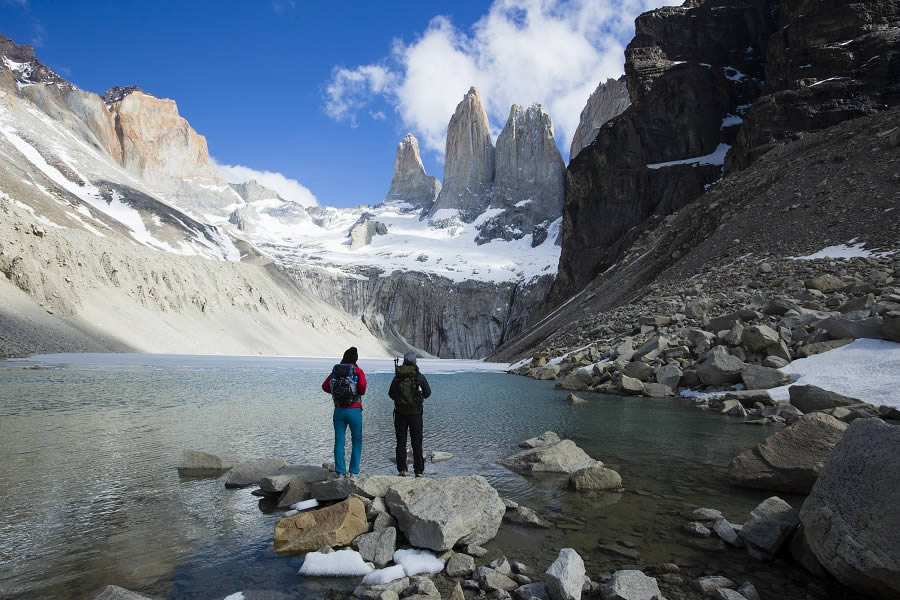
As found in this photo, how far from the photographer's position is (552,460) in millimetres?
10195

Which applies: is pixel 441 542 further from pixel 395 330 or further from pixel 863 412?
pixel 395 330

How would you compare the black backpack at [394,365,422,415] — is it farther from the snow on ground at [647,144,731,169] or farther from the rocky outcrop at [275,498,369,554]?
the snow on ground at [647,144,731,169]

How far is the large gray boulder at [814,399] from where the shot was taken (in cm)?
1326

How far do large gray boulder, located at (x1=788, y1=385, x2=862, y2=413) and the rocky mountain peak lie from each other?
224855 mm

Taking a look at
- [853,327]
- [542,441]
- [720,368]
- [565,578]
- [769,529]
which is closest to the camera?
[565,578]

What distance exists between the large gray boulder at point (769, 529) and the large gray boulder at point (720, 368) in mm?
13654

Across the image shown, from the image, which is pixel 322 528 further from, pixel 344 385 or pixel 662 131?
pixel 662 131

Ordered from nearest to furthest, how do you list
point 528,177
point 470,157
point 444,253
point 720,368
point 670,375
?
point 720,368 → point 670,375 → point 444,253 → point 528,177 → point 470,157

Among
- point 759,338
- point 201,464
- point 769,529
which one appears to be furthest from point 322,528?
point 759,338

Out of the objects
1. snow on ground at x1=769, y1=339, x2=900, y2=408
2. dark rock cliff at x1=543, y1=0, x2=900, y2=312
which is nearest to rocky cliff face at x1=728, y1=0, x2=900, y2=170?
dark rock cliff at x1=543, y1=0, x2=900, y2=312

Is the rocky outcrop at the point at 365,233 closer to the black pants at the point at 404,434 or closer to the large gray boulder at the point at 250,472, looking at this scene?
the large gray boulder at the point at 250,472

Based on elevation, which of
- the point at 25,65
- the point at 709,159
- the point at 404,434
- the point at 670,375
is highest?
the point at 25,65

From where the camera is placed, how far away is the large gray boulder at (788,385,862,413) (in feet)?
43.5

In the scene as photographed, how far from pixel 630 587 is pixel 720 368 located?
16411 mm
